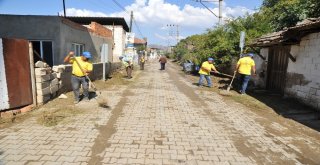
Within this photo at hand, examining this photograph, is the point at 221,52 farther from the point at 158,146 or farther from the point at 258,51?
the point at 158,146

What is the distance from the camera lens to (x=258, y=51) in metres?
12.9

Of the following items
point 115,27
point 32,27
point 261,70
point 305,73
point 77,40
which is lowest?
point 261,70

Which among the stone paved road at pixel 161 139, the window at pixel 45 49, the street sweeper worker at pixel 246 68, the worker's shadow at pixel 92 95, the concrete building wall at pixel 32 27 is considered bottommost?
the stone paved road at pixel 161 139

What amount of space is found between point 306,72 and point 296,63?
2.63ft

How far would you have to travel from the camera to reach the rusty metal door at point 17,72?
21.3 ft

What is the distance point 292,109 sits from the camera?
8.21 metres

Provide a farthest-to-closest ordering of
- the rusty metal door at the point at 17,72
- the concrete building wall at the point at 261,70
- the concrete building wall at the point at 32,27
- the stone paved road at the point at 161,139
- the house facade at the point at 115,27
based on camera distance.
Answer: the house facade at the point at 115,27
the concrete building wall at the point at 32,27
the concrete building wall at the point at 261,70
the rusty metal door at the point at 17,72
the stone paved road at the point at 161,139

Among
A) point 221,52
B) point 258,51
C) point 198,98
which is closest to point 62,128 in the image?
point 198,98

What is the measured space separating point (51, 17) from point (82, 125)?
8.17 meters

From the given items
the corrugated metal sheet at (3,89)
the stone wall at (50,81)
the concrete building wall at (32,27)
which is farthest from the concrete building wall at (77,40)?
the corrugated metal sheet at (3,89)

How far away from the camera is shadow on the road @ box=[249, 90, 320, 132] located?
7.04 m

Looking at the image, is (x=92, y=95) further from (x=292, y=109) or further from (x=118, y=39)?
(x=118, y=39)

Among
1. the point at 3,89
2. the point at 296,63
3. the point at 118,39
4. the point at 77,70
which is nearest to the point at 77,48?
the point at 77,70

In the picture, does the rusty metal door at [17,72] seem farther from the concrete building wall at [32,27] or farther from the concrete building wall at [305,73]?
the concrete building wall at [305,73]
